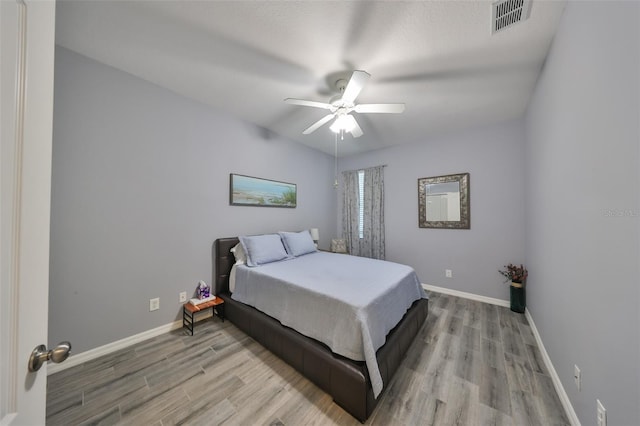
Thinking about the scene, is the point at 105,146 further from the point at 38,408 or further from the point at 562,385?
the point at 562,385

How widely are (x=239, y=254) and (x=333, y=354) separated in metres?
1.77

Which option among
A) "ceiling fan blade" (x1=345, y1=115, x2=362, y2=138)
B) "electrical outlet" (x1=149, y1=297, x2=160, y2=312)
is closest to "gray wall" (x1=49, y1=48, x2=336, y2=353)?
"electrical outlet" (x1=149, y1=297, x2=160, y2=312)

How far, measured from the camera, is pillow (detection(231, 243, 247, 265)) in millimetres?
2777

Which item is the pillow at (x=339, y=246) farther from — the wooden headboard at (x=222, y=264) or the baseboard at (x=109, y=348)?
the baseboard at (x=109, y=348)

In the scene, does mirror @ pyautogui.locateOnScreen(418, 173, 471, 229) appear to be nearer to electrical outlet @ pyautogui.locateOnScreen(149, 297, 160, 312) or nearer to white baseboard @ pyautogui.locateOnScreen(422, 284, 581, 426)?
white baseboard @ pyautogui.locateOnScreen(422, 284, 581, 426)

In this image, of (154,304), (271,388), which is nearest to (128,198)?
(154,304)

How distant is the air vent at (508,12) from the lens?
138 cm

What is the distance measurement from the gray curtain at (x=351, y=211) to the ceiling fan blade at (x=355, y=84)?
8.35ft

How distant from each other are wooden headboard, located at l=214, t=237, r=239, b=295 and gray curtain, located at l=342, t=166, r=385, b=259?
253 cm

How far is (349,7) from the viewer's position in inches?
56.4

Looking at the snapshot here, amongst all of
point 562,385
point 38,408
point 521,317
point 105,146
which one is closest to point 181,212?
point 105,146

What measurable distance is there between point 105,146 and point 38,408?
7.22ft

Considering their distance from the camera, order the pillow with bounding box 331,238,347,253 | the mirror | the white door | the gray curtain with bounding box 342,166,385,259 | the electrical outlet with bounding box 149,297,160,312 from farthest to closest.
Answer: the pillow with bounding box 331,238,347,253 → the gray curtain with bounding box 342,166,385,259 → the mirror → the electrical outlet with bounding box 149,297,160,312 → the white door

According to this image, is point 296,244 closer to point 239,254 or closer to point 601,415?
point 239,254
